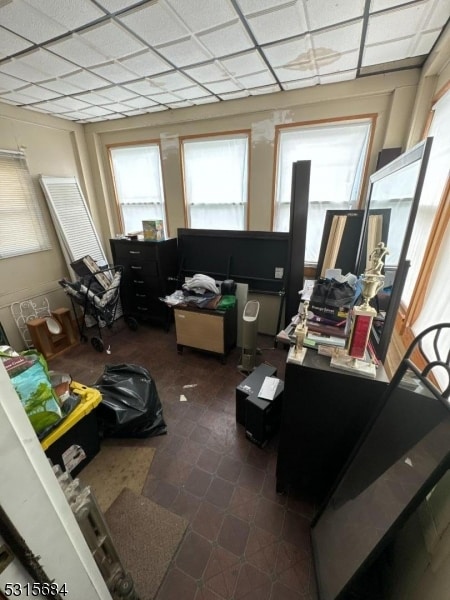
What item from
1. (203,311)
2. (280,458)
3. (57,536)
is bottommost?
(280,458)

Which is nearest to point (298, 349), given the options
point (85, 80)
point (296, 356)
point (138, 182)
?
point (296, 356)

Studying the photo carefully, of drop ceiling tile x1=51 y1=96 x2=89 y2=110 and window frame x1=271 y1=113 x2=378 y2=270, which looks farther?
drop ceiling tile x1=51 y1=96 x2=89 y2=110

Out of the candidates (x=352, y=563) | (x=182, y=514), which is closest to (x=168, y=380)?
(x=182, y=514)

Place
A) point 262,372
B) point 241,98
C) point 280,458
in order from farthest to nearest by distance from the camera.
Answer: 1. point 241,98
2. point 262,372
3. point 280,458

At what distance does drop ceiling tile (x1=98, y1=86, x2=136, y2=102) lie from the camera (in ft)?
7.97

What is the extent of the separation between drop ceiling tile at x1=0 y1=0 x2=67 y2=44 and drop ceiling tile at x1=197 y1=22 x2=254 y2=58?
36.4 inches

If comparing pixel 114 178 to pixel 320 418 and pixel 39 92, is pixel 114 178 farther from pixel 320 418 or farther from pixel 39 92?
pixel 320 418

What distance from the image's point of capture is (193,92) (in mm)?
2549

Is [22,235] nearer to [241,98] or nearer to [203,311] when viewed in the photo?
[203,311]

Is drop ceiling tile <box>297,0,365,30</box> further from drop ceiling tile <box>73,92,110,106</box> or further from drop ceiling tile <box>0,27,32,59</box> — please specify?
drop ceiling tile <box>73,92,110,106</box>

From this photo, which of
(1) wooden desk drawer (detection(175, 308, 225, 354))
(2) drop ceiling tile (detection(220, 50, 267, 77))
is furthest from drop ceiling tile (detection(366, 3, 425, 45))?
(1) wooden desk drawer (detection(175, 308, 225, 354))

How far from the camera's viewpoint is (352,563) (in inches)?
37.5

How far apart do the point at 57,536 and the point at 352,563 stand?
1077 mm

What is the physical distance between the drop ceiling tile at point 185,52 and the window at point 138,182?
1.57 meters
